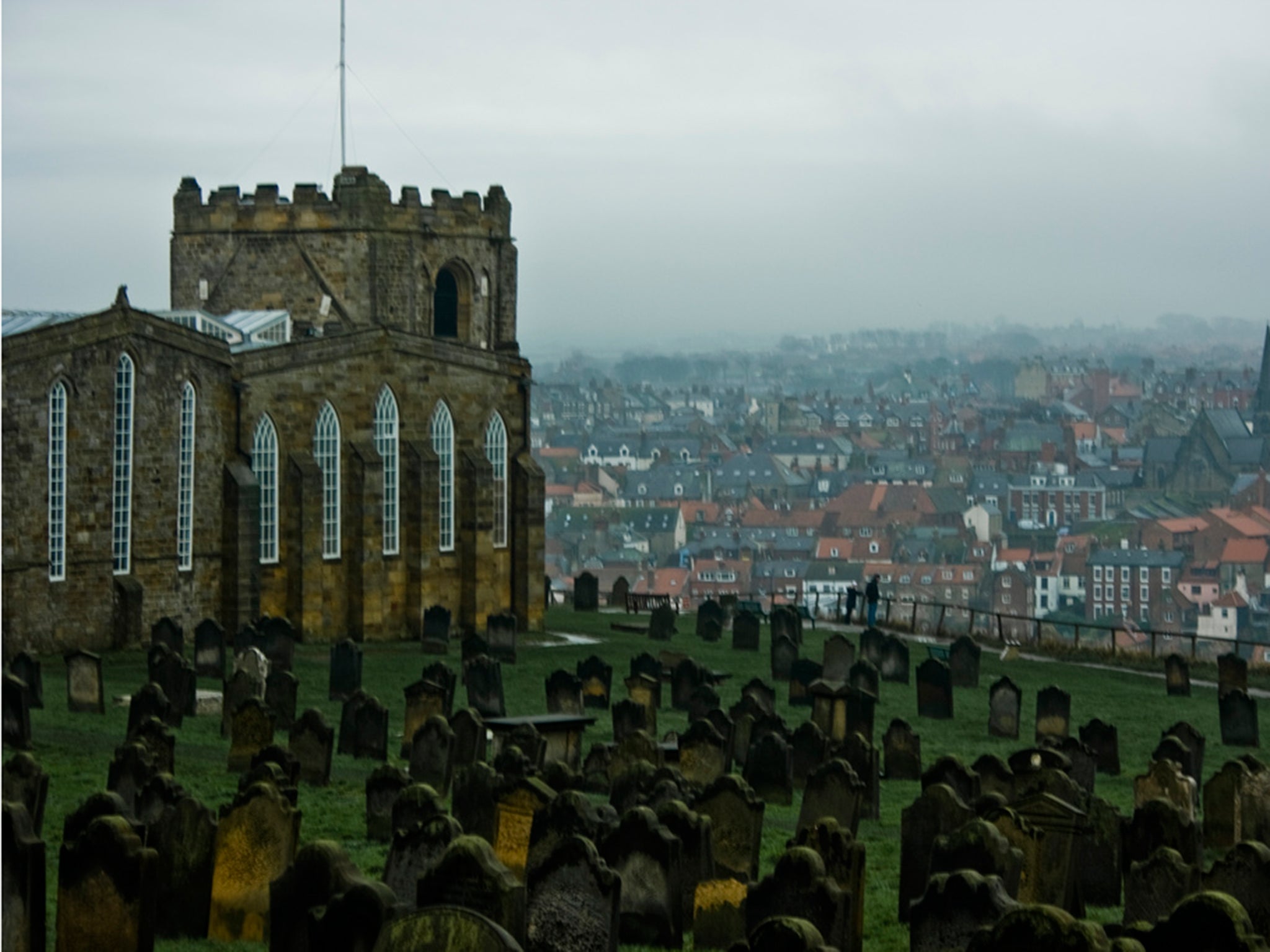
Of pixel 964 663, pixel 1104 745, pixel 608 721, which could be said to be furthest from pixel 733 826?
pixel 964 663

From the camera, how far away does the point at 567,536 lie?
186875mm

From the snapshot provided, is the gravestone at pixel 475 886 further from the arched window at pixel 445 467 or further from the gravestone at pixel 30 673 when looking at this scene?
the arched window at pixel 445 467

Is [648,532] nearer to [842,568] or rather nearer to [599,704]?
[842,568]

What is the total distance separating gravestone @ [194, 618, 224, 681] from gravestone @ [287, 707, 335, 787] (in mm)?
10172

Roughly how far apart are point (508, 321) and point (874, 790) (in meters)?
31.2

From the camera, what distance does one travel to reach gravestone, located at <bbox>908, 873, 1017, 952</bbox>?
45.7 ft

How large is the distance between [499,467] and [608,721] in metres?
16.7

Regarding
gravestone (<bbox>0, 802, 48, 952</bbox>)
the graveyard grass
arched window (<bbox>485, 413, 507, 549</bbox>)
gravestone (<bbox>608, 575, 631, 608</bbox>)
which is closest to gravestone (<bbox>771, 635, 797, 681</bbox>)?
the graveyard grass

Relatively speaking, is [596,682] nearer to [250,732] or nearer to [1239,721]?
[250,732]

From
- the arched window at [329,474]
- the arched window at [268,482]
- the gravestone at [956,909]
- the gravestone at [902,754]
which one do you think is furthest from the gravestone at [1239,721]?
the arched window at [268,482]

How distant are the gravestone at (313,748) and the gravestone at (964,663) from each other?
16.0 m

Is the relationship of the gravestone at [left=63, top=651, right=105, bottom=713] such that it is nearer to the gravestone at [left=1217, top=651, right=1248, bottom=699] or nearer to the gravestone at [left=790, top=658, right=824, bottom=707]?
the gravestone at [left=790, top=658, right=824, bottom=707]

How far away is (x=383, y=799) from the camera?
1942 cm

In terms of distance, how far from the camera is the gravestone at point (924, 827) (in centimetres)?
1789
